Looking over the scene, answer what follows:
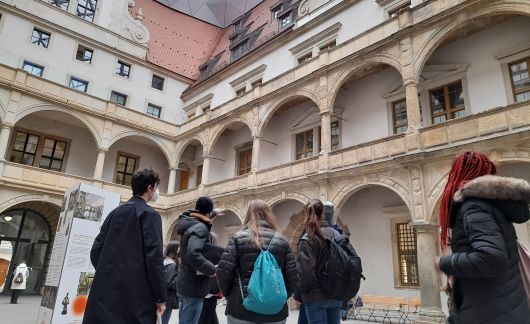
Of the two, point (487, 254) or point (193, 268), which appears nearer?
point (487, 254)

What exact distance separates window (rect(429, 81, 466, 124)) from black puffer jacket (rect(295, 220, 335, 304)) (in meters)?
11.0

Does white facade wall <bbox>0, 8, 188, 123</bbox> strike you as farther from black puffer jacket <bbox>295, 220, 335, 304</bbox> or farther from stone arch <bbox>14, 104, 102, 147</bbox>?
black puffer jacket <bbox>295, 220, 335, 304</bbox>

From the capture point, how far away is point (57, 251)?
290 inches

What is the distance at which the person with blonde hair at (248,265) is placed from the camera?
3344 millimetres

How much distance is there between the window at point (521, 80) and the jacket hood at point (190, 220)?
1137 cm

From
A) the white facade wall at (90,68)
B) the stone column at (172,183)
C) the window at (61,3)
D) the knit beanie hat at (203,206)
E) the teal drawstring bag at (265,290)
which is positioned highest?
the window at (61,3)

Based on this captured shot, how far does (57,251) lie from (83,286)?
874 millimetres

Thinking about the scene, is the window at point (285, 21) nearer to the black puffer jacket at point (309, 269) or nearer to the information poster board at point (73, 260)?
the information poster board at point (73, 260)

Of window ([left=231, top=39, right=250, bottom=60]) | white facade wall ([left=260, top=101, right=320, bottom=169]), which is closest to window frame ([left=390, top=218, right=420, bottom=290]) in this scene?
white facade wall ([left=260, top=101, right=320, bottom=169])

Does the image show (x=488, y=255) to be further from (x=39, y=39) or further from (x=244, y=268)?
(x=39, y=39)

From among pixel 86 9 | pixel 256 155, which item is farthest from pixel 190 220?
pixel 86 9

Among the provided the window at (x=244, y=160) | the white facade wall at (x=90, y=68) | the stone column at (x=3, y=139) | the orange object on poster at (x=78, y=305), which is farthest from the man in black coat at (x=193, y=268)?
the white facade wall at (x=90, y=68)

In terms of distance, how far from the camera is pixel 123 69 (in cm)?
2459

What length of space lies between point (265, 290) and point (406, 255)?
11.7 metres
